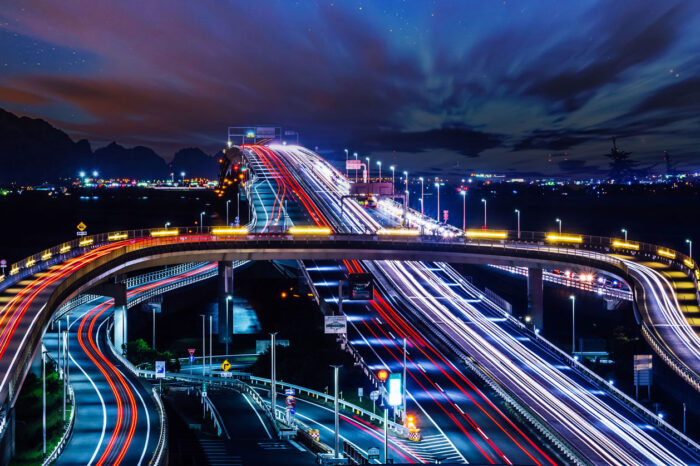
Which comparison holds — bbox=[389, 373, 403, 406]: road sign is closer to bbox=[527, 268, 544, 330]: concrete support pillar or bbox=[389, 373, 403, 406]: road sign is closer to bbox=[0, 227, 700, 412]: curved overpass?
bbox=[0, 227, 700, 412]: curved overpass

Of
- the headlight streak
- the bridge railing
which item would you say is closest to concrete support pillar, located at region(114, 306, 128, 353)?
the bridge railing

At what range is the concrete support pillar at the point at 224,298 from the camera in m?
77.6

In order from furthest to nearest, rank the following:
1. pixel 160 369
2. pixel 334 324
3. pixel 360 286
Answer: pixel 360 286
pixel 160 369
pixel 334 324

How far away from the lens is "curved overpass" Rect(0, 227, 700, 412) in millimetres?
40000

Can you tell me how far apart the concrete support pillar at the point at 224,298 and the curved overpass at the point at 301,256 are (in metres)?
2.24

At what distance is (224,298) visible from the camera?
78750mm

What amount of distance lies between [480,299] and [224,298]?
32.5 meters

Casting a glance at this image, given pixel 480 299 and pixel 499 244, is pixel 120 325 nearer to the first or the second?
pixel 480 299

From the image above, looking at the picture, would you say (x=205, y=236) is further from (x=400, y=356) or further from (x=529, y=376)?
(x=529, y=376)

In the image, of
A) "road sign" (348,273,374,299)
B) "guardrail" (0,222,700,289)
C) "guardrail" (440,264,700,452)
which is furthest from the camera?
"guardrail" (0,222,700,289)

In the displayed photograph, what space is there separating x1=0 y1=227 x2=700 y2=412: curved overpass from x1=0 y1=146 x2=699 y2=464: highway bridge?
0.13m

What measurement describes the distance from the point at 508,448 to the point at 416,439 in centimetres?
579

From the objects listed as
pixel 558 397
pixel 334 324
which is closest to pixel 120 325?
pixel 334 324

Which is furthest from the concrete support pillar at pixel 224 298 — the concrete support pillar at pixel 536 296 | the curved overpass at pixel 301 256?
the concrete support pillar at pixel 536 296
